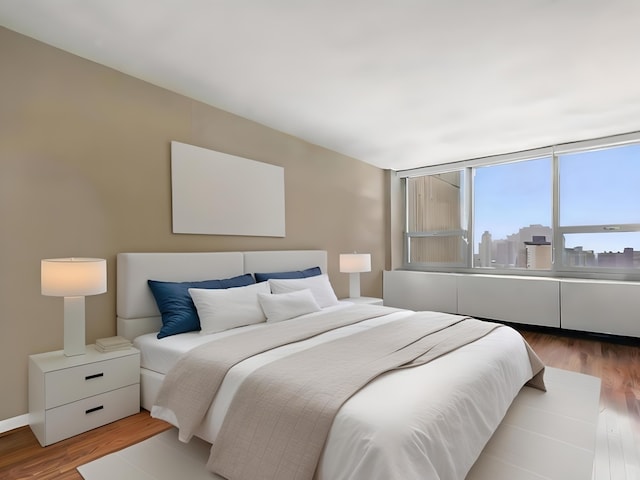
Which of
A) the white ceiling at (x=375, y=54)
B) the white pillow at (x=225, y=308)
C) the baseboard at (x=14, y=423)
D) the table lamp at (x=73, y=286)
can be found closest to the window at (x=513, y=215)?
the white ceiling at (x=375, y=54)

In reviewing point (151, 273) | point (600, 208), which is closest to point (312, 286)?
point (151, 273)

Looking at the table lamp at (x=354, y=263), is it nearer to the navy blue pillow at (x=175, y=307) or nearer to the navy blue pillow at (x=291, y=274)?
the navy blue pillow at (x=291, y=274)

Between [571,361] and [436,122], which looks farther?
[436,122]

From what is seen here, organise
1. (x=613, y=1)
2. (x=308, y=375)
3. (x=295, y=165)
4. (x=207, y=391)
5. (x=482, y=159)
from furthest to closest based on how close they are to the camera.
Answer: (x=482, y=159)
(x=295, y=165)
(x=613, y=1)
(x=207, y=391)
(x=308, y=375)

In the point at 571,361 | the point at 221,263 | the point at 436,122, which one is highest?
the point at 436,122

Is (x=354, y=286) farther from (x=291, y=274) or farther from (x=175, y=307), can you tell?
(x=175, y=307)

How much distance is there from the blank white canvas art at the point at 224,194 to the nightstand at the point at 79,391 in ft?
3.87

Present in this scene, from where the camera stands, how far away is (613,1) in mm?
1949

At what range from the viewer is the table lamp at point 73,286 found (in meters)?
2.10

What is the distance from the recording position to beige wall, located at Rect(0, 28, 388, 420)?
2230mm

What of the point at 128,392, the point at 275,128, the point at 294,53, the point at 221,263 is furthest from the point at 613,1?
the point at 128,392

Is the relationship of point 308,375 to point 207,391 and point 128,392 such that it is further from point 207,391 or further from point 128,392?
point 128,392

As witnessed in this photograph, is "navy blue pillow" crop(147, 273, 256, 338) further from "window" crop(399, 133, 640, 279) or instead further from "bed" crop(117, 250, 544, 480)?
"window" crop(399, 133, 640, 279)

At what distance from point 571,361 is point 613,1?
300 cm
